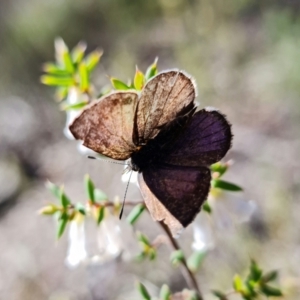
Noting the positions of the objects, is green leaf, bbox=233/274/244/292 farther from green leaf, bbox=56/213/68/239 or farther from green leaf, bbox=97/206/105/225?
green leaf, bbox=56/213/68/239

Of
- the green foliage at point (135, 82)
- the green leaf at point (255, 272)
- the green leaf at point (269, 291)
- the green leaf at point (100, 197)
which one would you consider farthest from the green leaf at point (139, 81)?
the green leaf at point (269, 291)

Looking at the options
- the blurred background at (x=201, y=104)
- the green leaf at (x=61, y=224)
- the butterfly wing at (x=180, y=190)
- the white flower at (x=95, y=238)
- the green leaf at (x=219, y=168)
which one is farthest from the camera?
the blurred background at (x=201, y=104)

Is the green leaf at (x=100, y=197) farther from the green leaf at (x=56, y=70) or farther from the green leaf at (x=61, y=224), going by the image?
the green leaf at (x=56, y=70)

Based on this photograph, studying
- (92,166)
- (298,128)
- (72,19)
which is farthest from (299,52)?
(72,19)

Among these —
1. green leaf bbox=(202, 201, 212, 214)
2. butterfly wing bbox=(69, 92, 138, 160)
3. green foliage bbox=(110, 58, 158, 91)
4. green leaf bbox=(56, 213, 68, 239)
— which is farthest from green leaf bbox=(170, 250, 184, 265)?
green foliage bbox=(110, 58, 158, 91)

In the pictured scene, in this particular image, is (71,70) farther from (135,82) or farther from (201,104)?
(201,104)

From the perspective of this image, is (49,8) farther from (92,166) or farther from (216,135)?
(216,135)

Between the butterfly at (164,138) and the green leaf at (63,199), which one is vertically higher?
the butterfly at (164,138)
